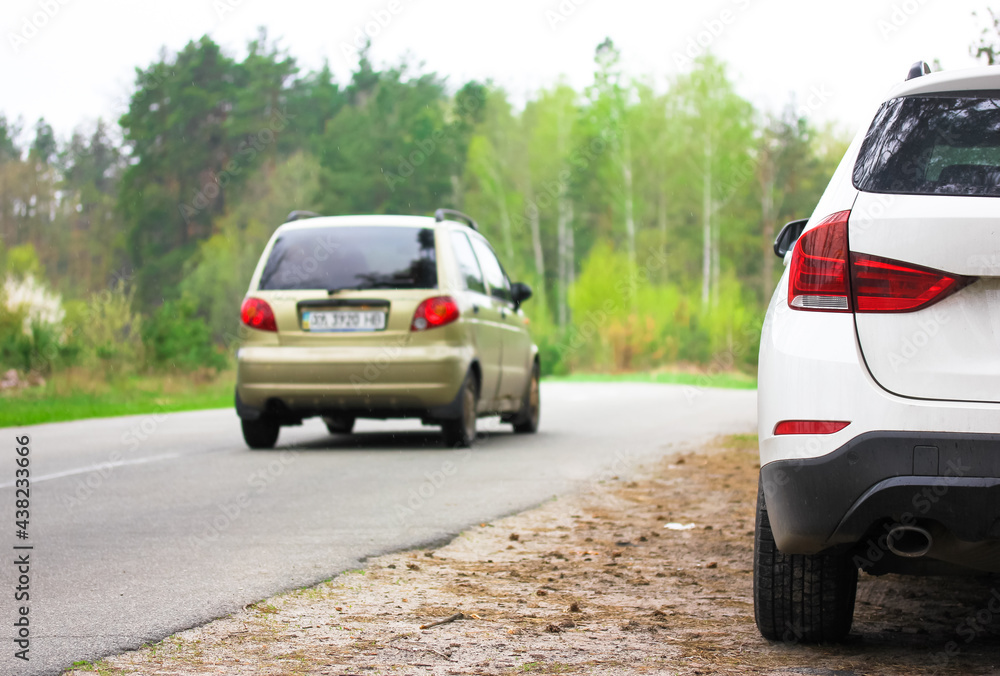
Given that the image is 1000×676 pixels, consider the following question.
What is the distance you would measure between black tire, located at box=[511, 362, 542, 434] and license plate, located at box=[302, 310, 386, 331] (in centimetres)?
306

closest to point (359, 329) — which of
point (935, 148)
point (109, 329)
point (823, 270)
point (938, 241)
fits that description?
point (823, 270)

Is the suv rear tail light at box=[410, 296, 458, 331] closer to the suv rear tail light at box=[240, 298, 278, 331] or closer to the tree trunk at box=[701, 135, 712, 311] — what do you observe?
the suv rear tail light at box=[240, 298, 278, 331]

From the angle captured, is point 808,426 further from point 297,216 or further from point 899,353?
point 297,216

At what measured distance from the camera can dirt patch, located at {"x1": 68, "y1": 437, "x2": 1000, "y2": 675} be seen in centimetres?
366

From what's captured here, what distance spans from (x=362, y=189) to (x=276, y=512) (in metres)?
60.9

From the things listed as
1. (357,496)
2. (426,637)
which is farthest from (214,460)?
(426,637)

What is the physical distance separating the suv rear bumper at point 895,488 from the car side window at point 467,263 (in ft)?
24.7

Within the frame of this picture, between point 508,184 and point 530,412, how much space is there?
5396 cm

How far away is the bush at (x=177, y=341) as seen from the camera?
987 inches

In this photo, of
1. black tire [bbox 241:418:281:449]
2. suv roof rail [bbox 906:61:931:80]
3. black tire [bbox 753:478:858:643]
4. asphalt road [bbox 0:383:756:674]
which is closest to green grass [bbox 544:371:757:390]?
asphalt road [bbox 0:383:756:674]

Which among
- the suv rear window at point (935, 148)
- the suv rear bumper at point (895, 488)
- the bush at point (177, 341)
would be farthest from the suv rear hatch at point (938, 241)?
the bush at point (177, 341)

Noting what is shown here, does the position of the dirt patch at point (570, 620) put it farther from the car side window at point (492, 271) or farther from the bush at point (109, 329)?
the bush at point (109, 329)

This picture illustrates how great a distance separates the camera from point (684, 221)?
67125 millimetres

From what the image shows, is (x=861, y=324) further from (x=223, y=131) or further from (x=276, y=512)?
(x=223, y=131)
